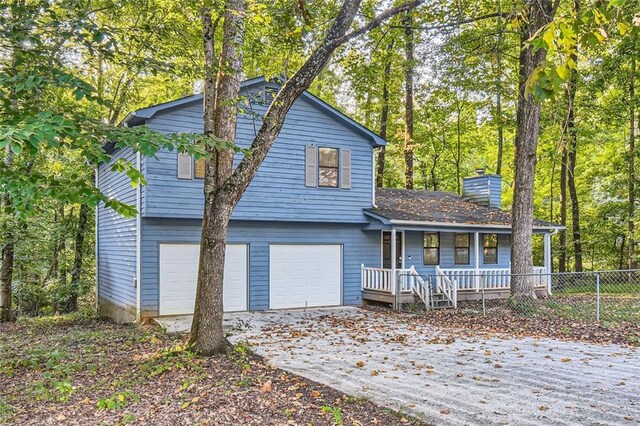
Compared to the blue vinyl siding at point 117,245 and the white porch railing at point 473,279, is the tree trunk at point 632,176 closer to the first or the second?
the white porch railing at point 473,279

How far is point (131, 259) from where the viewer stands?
458 inches

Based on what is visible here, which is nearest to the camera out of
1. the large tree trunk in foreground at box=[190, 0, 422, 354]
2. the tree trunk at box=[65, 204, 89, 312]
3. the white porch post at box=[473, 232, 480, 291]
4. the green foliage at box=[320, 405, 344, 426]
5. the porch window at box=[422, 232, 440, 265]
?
the green foliage at box=[320, 405, 344, 426]

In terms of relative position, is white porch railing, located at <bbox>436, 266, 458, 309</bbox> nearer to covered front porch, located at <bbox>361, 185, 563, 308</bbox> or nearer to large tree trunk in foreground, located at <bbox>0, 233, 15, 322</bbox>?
covered front porch, located at <bbox>361, 185, 563, 308</bbox>

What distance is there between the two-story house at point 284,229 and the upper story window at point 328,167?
3 cm

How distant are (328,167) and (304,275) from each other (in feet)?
10.0

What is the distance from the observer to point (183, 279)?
11516 mm

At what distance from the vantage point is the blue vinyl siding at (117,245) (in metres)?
11.7

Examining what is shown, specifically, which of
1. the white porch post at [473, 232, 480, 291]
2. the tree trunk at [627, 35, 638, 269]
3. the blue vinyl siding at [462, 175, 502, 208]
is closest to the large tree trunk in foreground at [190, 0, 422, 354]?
the white porch post at [473, 232, 480, 291]

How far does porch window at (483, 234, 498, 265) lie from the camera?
16047mm

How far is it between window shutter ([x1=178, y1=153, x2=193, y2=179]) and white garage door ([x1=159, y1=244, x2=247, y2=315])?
1.69 m

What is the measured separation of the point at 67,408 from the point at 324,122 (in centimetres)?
979

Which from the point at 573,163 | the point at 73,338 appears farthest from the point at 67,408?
the point at 573,163

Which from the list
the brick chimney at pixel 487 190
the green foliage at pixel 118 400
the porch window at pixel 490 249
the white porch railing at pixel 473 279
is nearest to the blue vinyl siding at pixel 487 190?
the brick chimney at pixel 487 190

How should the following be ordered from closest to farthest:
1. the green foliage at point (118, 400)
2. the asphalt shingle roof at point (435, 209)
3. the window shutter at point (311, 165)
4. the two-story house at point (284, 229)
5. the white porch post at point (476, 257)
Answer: the green foliage at point (118, 400)
the two-story house at point (284, 229)
the window shutter at point (311, 165)
the asphalt shingle roof at point (435, 209)
the white porch post at point (476, 257)
